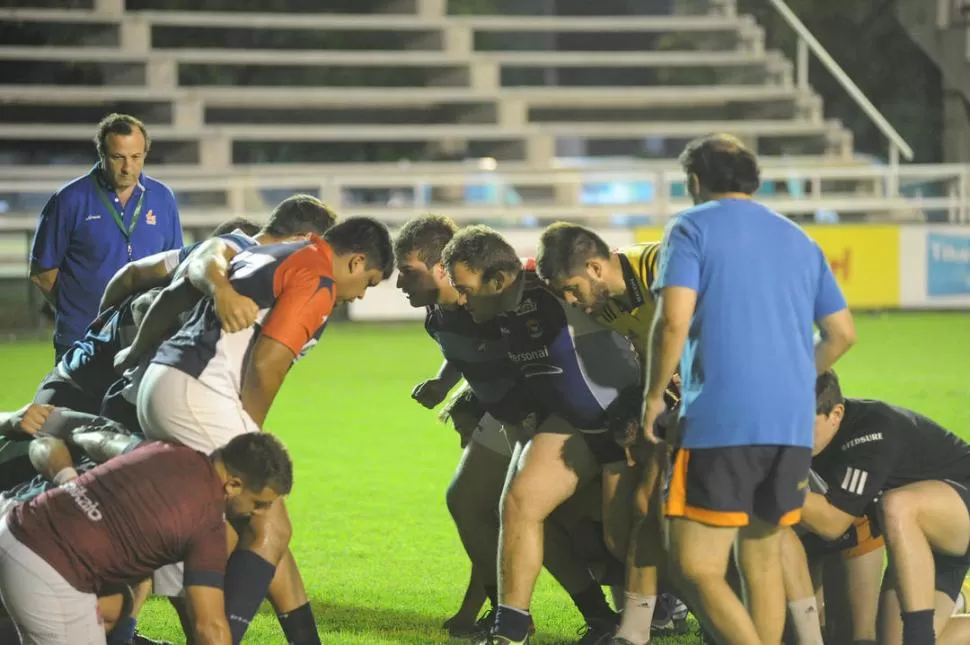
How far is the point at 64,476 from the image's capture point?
5031 mm

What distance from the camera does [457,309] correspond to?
5.84 metres

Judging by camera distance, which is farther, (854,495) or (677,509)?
(854,495)

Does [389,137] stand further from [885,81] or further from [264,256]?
[264,256]

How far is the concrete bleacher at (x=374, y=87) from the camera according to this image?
23328 millimetres

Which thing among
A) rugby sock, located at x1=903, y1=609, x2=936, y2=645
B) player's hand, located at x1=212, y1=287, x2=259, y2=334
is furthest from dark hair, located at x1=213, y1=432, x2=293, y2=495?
rugby sock, located at x1=903, y1=609, x2=936, y2=645

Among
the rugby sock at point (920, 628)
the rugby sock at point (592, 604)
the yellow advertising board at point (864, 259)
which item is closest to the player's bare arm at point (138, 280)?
the rugby sock at point (592, 604)

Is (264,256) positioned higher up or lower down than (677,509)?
higher up

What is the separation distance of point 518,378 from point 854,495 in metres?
1.41

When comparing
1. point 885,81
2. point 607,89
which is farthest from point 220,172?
point 885,81

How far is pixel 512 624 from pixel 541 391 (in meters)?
0.89

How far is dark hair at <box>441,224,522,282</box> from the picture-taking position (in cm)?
538

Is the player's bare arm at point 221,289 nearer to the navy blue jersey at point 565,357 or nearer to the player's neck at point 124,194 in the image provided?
the navy blue jersey at point 565,357

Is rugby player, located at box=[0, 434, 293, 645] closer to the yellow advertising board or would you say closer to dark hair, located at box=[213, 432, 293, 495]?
dark hair, located at box=[213, 432, 293, 495]

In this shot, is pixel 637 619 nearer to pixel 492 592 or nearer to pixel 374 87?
pixel 492 592
